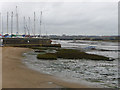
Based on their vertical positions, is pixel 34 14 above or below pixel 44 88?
above

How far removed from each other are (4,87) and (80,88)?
6.30m

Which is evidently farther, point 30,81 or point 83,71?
point 83,71

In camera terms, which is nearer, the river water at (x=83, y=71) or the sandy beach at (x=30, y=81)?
the sandy beach at (x=30, y=81)

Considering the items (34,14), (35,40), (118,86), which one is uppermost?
(34,14)

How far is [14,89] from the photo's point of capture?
39.4 ft

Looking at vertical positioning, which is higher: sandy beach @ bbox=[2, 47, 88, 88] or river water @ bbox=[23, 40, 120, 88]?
sandy beach @ bbox=[2, 47, 88, 88]

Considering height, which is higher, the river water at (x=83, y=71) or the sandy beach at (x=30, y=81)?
the sandy beach at (x=30, y=81)

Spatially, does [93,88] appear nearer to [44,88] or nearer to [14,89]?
[44,88]

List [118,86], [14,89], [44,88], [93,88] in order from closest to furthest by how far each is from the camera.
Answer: [14,89] < [44,88] < [93,88] < [118,86]

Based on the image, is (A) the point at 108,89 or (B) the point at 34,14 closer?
(A) the point at 108,89

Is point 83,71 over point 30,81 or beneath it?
beneath

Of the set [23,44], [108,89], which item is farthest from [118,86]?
[23,44]

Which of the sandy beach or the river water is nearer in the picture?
the sandy beach

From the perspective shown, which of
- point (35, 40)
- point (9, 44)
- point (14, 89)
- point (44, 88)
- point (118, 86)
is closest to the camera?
point (14, 89)
